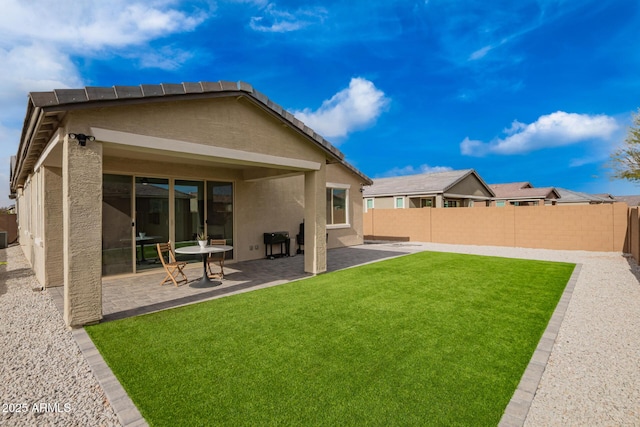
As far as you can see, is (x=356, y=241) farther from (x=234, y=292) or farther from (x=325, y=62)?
(x=325, y=62)

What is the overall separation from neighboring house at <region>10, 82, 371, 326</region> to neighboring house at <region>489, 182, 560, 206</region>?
95.4 ft

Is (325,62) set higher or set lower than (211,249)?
higher

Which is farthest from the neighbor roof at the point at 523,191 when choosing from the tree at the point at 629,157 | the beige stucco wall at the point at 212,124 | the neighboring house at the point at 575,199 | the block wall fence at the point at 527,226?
the beige stucco wall at the point at 212,124

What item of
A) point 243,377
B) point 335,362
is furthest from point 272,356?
point 335,362

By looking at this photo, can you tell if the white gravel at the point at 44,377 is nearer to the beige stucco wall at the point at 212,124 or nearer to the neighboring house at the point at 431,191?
the beige stucco wall at the point at 212,124

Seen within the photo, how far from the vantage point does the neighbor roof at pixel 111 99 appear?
4.57m

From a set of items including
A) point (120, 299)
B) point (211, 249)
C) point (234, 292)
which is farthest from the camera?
point (211, 249)

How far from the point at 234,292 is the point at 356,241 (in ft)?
33.9

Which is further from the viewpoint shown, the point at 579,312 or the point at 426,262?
the point at 426,262

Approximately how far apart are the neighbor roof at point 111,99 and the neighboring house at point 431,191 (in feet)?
59.2

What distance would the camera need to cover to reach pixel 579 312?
19.5ft

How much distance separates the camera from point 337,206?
52.1ft

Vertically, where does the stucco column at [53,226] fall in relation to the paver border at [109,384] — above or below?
above

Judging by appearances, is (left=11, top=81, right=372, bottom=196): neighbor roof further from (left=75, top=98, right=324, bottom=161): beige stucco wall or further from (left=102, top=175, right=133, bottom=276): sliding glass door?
(left=102, top=175, right=133, bottom=276): sliding glass door
